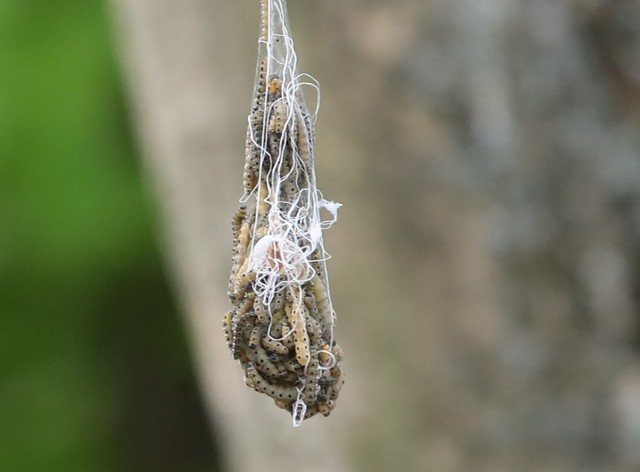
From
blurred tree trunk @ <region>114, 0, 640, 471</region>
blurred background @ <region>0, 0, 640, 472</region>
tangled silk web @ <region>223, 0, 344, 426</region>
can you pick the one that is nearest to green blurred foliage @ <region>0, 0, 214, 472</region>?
blurred background @ <region>0, 0, 640, 472</region>

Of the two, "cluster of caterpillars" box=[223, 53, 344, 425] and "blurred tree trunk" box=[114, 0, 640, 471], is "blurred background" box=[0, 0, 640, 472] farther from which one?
"cluster of caterpillars" box=[223, 53, 344, 425]

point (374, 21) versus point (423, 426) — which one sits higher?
point (374, 21)

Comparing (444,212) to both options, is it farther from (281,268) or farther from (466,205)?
(281,268)

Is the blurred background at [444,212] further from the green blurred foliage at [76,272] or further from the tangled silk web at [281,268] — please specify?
the tangled silk web at [281,268]

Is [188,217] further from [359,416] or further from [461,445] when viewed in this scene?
[461,445]

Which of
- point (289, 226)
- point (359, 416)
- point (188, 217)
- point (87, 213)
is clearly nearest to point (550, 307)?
point (359, 416)

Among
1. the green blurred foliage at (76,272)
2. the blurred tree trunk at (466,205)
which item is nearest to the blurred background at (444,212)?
the blurred tree trunk at (466,205)
